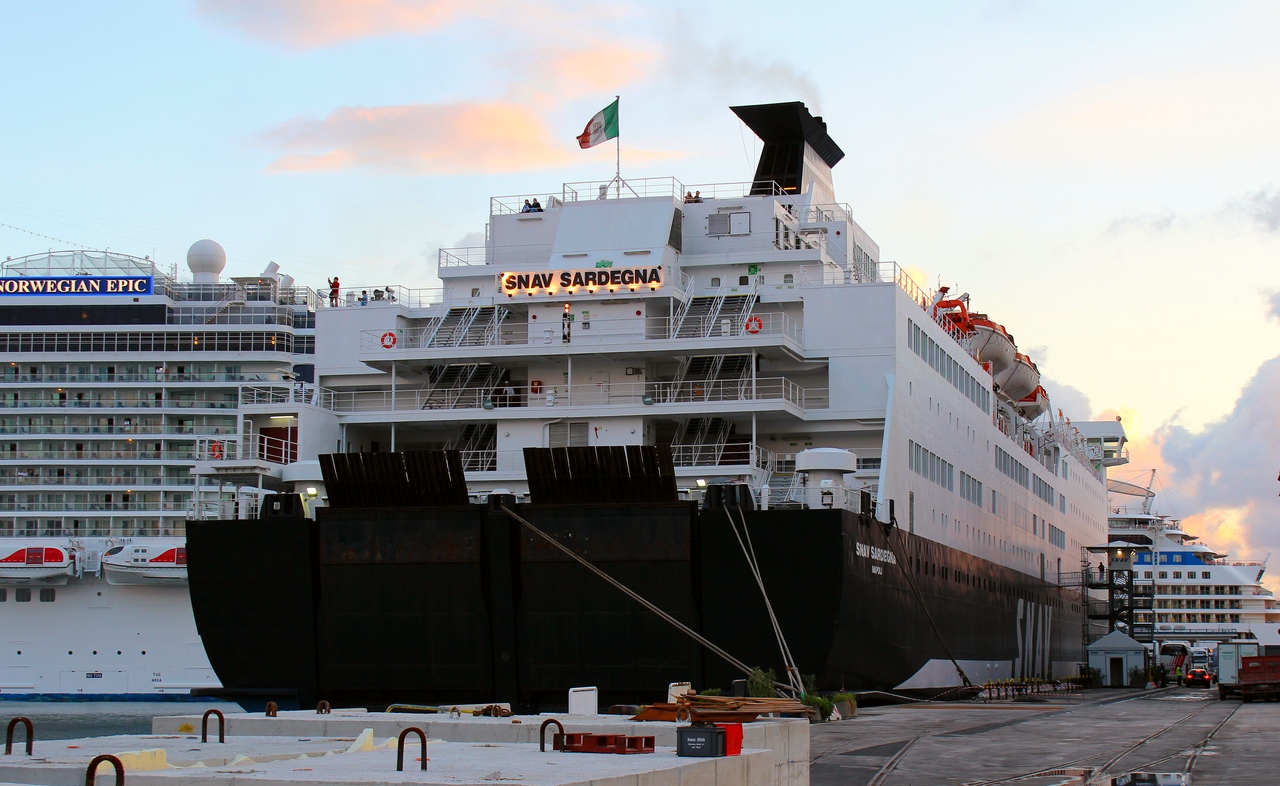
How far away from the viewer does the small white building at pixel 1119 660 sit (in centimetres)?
5731

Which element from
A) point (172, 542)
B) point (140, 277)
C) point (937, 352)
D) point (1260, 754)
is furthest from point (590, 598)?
point (140, 277)

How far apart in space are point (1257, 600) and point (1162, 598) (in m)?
6.46

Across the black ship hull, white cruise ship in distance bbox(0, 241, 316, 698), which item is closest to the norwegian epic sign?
white cruise ship in distance bbox(0, 241, 316, 698)

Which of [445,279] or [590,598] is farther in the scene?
[445,279]

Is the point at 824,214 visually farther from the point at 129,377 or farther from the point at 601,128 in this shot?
the point at 129,377

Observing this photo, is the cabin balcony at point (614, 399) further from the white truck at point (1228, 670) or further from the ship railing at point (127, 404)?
the ship railing at point (127, 404)

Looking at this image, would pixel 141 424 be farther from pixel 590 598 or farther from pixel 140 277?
pixel 590 598

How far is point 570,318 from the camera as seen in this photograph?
3164 cm

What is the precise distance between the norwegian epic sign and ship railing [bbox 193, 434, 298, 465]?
31.8m

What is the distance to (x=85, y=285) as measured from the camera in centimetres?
5997

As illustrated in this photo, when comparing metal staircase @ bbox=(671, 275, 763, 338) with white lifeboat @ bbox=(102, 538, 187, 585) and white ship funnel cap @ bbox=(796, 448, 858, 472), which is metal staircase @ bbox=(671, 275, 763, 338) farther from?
white lifeboat @ bbox=(102, 538, 187, 585)

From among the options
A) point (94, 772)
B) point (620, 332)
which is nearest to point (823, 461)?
point (620, 332)

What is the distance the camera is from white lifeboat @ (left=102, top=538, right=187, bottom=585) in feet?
145

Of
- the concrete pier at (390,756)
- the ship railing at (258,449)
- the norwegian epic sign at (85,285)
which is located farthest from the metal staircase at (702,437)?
the norwegian epic sign at (85,285)
